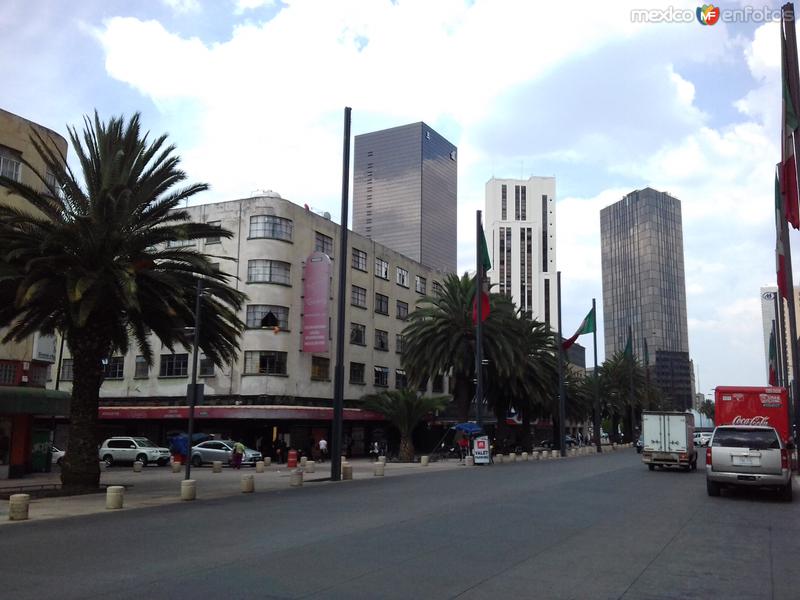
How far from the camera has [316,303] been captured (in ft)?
150

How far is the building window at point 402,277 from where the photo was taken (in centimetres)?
6038

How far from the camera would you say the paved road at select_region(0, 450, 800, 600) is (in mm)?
7637

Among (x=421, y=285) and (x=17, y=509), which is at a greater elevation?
(x=421, y=285)

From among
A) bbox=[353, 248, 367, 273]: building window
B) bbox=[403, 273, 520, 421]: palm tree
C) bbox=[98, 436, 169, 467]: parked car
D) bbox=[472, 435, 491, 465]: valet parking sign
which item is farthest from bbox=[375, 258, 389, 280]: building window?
bbox=[98, 436, 169, 467]: parked car

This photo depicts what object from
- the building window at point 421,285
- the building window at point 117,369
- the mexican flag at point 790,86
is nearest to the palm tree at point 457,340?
the building window at point 421,285

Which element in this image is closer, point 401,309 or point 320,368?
point 320,368

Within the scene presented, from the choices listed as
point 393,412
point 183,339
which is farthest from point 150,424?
point 183,339

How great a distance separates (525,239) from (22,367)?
425ft

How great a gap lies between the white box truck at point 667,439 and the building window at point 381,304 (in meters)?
28.7

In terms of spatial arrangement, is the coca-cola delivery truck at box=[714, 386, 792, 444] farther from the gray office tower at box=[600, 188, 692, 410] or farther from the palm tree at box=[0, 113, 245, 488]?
the gray office tower at box=[600, 188, 692, 410]

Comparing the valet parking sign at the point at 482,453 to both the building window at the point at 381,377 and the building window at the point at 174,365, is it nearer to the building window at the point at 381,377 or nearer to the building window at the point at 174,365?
the building window at the point at 381,377

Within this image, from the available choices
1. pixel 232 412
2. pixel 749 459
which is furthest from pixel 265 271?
pixel 749 459

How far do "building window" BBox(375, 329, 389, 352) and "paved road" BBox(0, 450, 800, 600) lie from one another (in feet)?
127

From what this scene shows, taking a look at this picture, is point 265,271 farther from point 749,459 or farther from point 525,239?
point 525,239
